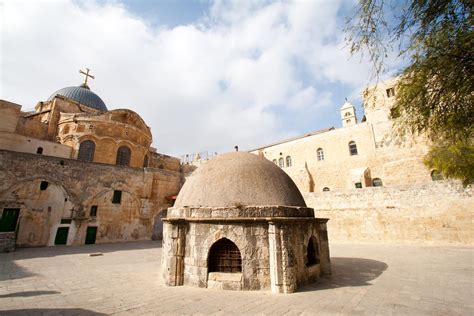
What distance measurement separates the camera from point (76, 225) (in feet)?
48.8

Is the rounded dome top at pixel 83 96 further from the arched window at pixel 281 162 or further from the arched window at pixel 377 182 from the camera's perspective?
the arched window at pixel 377 182

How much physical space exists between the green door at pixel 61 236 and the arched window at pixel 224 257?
542 inches

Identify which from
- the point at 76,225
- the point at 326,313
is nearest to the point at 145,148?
the point at 76,225

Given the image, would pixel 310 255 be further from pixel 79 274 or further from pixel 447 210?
pixel 447 210

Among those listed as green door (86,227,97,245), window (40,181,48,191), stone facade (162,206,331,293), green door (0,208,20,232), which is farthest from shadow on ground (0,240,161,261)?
stone facade (162,206,331,293)

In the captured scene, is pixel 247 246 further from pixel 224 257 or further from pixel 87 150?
pixel 87 150

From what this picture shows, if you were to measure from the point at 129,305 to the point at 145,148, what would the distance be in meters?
21.1

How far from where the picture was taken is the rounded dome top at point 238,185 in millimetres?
6363

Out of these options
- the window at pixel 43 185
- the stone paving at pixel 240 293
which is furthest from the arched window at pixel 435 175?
the window at pixel 43 185

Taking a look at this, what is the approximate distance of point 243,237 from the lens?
562cm

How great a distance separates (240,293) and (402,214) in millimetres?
12992

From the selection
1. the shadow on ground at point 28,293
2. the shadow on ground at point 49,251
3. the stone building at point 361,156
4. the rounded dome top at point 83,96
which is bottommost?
the shadow on ground at point 49,251

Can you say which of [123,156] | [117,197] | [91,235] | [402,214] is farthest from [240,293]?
[123,156]

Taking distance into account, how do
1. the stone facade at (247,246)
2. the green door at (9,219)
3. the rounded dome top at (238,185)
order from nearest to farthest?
the stone facade at (247,246) < the rounded dome top at (238,185) < the green door at (9,219)
